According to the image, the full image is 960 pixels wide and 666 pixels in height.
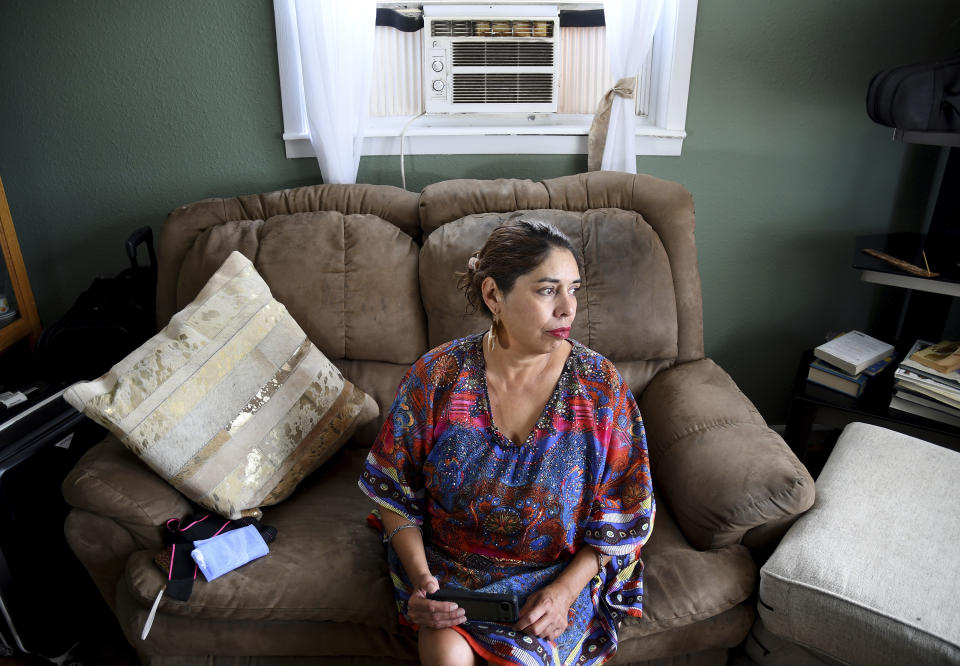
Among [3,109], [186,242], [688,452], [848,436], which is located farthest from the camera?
[3,109]

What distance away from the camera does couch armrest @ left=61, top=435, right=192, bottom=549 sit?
4.56 ft

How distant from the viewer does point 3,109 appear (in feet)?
6.71

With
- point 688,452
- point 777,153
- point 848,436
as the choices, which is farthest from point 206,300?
point 777,153

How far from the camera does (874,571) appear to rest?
1.26m

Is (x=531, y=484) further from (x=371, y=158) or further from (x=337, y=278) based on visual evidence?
(x=371, y=158)

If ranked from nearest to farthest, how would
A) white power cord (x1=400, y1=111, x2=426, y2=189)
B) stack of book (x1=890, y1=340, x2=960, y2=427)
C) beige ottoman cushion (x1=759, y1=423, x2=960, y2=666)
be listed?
beige ottoman cushion (x1=759, y1=423, x2=960, y2=666) → stack of book (x1=890, y1=340, x2=960, y2=427) → white power cord (x1=400, y1=111, x2=426, y2=189)

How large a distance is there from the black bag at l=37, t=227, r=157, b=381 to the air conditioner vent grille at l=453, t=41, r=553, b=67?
1.13m

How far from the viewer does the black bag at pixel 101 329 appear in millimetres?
1912

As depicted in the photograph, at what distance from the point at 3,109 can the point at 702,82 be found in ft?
6.97

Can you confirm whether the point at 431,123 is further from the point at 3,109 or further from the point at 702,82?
the point at 3,109

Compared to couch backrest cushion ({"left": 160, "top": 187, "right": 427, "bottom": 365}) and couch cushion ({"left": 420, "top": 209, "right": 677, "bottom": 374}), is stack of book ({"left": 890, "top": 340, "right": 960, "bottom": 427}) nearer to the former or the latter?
couch cushion ({"left": 420, "top": 209, "right": 677, "bottom": 374})

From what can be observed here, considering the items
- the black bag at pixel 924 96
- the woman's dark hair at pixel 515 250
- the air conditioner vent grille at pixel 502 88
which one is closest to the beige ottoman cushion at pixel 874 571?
the woman's dark hair at pixel 515 250

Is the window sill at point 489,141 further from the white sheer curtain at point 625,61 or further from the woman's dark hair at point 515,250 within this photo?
the woman's dark hair at point 515,250

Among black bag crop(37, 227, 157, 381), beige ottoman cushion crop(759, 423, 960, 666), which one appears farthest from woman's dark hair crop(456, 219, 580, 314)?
black bag crop(37, 227, 157, 381)
